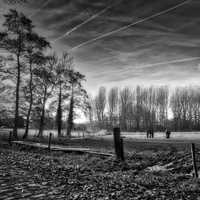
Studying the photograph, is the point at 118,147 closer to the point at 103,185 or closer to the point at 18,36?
the point at 103,185

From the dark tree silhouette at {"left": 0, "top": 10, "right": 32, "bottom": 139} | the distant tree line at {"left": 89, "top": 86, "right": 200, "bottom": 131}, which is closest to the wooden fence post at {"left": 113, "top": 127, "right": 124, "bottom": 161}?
the dark tree silhouette at {"left": 0, "top": 10, "right": 32, "bottom": 139}

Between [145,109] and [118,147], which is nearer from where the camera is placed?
[118,147]

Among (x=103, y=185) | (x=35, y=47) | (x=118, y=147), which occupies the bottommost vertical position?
(x=103, y=185)

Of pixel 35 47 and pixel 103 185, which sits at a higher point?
pixel 35 47

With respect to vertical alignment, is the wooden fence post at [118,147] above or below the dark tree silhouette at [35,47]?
below

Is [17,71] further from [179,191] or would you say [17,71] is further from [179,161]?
[179,191]

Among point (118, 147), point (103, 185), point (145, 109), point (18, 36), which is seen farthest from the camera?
point (145, 109)

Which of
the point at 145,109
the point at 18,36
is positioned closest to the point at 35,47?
the point at 18,36

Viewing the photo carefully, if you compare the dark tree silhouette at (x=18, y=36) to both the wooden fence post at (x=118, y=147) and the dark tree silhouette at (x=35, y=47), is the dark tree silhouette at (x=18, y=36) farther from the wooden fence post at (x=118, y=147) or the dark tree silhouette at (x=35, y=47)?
the wooden fence post at (x=118, y=147)

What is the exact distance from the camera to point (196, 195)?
4809 millimetres

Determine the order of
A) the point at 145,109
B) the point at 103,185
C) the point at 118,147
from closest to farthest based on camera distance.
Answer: the point at 103,185 → the point at 118,147 → the point at 145,109

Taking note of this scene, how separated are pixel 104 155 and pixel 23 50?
1706 centimetres

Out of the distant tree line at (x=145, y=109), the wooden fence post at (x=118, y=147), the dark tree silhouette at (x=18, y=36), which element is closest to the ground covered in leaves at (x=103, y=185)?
the wooden fence post at (x=118, y=147)

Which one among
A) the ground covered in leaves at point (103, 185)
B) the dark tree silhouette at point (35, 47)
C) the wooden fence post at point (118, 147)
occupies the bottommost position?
the ground covered in leaves at point (103, 185)
